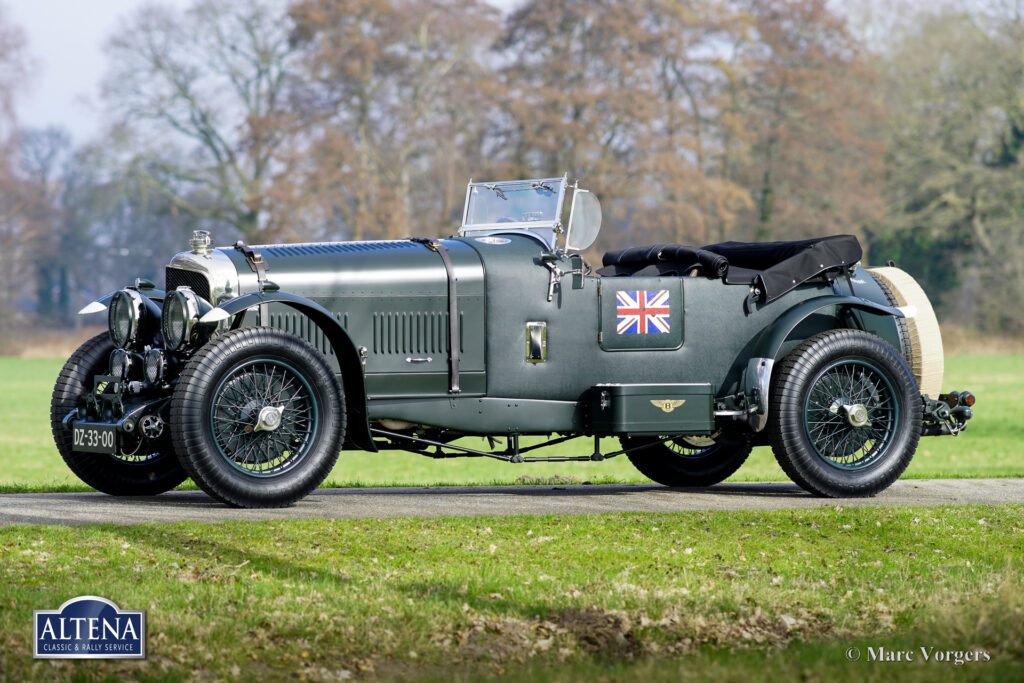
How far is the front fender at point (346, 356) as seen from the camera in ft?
27.4

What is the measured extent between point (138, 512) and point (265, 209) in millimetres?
34437

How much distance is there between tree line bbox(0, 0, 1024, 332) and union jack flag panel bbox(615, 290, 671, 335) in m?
32.2

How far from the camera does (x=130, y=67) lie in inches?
1750

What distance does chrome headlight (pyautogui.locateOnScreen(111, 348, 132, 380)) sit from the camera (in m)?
8.52

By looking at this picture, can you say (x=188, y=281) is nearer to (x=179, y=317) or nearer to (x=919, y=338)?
(x=179, y=317)

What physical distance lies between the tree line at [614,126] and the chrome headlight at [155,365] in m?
33.1

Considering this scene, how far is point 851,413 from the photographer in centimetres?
945

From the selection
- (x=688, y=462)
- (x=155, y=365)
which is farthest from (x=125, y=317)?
(x=688, y=462)

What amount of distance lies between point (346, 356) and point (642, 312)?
2158mm

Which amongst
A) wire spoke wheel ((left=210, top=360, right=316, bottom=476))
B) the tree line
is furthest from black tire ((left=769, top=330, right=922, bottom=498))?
the tree line

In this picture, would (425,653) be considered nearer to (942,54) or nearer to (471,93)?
(471,93)

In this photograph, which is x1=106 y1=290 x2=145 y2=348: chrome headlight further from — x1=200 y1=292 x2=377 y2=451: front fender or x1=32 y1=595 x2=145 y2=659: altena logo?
x1=32 y1=595 x2=145 y2=659: altena logo

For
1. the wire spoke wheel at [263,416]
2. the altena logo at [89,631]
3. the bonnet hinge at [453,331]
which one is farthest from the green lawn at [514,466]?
the altena logo at [89,631]

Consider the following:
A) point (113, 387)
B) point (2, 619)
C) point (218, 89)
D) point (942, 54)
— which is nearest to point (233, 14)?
point (218, 89)
